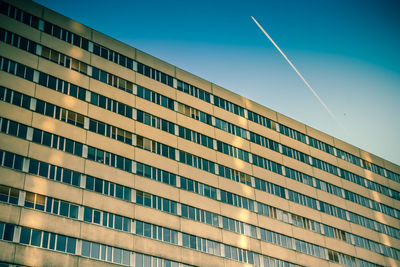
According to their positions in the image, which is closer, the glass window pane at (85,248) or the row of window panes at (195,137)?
the glass window pane at (85,248)

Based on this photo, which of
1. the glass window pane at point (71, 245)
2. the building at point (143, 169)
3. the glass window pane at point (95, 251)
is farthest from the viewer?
the glass window pane at point (95, 251)

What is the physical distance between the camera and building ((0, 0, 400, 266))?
47.8 m

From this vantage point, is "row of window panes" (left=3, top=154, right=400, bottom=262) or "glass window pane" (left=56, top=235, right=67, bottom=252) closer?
"glass window pane" (left=56, top=235, right=67, bottom=252)

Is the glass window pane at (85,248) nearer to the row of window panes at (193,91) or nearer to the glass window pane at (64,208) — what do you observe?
the glass window pane at (64,208)

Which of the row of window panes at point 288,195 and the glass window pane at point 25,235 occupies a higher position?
the row of window panes at point 288,195

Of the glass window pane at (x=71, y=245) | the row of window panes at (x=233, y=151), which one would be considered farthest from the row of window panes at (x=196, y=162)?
the glass window pane at (x=71, y=245)

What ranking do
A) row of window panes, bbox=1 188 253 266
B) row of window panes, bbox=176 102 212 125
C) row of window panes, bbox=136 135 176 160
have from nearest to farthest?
row of window panes, bbox=1 188 253 266
row of window panes, bbox=136 135 176 160
row of window panes, bbox=176 102 212 125

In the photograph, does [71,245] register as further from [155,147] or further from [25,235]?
[155,147]

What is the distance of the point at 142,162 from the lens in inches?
2212

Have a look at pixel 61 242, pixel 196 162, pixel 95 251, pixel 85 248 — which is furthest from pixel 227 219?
pixel 61 242

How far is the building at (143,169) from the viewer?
47.8m

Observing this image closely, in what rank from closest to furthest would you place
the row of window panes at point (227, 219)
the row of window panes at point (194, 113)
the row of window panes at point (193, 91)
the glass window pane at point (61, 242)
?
the glass window pane at point (61, 242) → the row of window panes at point (227, 219) → the row of window panes at point (194, 113) → the row of window panes at point (193, 91)

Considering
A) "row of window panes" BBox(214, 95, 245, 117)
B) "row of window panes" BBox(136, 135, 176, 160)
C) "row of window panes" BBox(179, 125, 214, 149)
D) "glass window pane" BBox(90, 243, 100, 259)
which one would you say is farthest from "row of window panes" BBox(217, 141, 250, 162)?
"glass window pane" BBox(90, 243, 100, 259)

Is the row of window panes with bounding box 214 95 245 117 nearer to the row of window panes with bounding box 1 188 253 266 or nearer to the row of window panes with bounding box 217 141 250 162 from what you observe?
the row of window panes with bounding box 217 141 250 162
